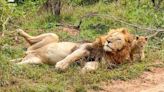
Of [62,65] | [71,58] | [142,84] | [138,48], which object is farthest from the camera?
[138,48]

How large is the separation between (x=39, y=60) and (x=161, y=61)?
179cm

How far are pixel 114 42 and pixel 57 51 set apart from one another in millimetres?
953

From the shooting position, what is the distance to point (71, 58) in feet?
23.6

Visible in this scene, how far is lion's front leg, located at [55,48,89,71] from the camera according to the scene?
7062 millimetres

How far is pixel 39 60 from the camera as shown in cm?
765

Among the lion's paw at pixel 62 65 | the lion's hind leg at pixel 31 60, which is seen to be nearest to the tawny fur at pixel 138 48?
the lion's paw at pixel 62 65

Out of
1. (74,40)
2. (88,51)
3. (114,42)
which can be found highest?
(114,42)

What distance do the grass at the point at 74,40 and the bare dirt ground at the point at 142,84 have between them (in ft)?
0.32

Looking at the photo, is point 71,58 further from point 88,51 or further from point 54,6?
point 54,6

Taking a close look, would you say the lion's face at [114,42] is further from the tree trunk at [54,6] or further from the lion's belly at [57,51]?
the tree trunk at [54,6]

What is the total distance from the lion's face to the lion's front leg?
14.4 inches

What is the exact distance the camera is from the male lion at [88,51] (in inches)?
282

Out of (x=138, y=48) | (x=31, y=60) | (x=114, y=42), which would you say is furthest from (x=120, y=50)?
(x=31, y=60)

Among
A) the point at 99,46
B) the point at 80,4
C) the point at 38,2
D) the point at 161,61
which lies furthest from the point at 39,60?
the point at 80,4
